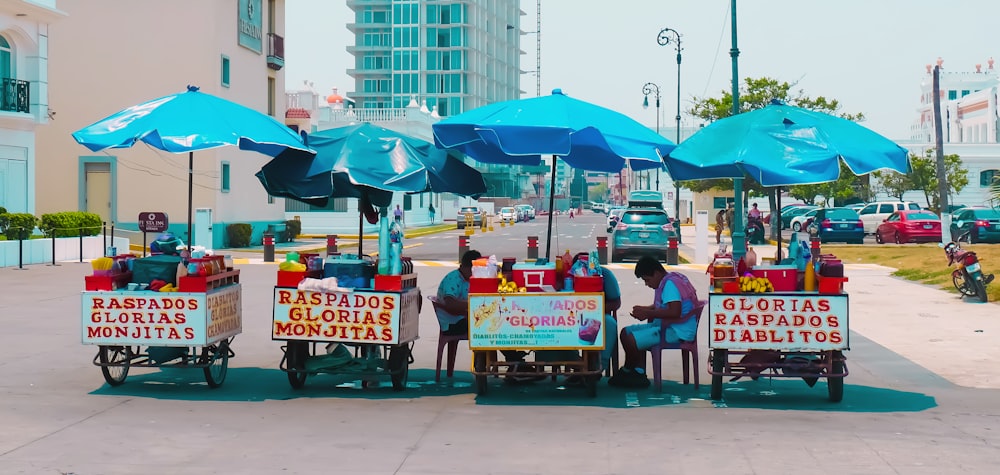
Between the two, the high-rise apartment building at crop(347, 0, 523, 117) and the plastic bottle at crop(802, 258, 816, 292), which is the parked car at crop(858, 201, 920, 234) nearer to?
the plastic bottle at crop(802, 258, 816, 292)

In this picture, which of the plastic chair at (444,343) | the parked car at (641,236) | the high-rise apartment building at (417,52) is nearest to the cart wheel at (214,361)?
the plastic chair at (444,343)

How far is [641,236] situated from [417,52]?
105622mm

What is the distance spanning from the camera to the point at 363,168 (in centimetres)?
1140

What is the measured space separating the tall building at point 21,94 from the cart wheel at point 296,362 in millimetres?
24058

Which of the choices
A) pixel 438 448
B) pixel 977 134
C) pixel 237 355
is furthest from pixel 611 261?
pixel 977 134

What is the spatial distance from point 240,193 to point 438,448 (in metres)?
37.5

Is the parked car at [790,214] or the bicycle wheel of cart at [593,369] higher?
the parked car at [790,214]

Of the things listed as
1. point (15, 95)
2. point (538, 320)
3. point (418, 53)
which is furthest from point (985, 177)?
point (538, 320)

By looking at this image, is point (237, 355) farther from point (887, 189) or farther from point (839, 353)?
point (887, 189)

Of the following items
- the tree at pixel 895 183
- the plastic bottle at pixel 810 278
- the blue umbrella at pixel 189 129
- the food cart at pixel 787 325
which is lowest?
the food cart at pixel 787 325

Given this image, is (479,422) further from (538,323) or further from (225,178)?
(225,178)

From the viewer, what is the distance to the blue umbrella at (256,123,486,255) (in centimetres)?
1140

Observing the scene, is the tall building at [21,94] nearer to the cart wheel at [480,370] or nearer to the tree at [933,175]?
the cart wheel at [480,370]

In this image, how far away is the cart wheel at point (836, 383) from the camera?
10852 millimetres
